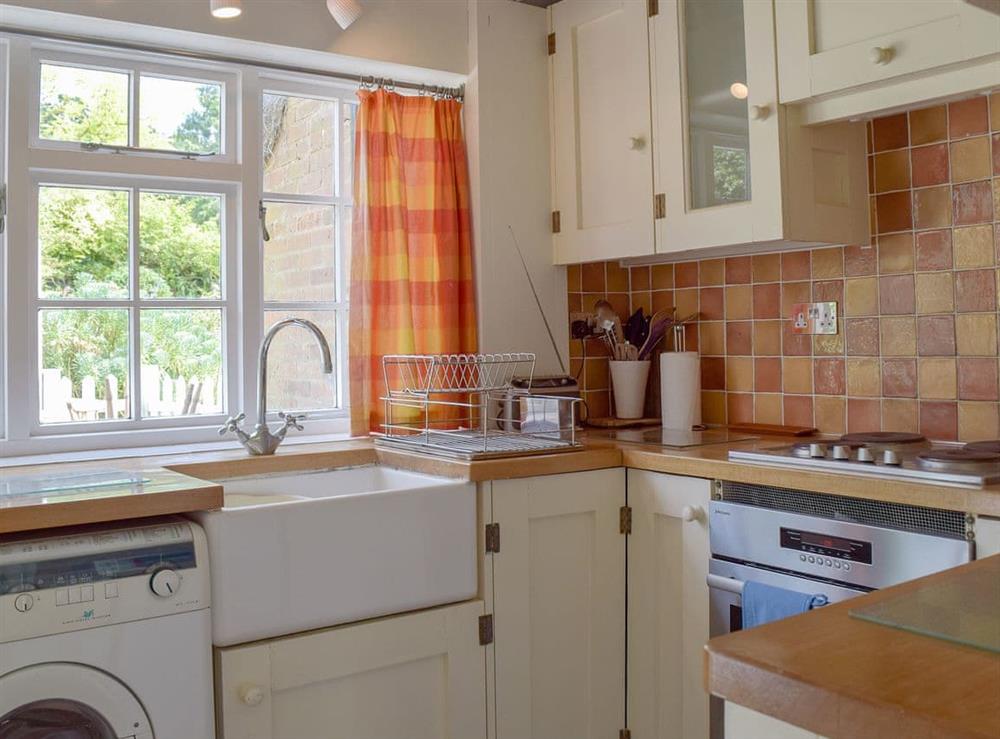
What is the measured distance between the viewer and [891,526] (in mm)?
1841

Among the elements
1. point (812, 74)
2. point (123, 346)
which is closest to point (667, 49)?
point (812, 74)

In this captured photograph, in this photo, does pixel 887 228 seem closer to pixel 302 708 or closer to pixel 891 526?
pixel 891 526

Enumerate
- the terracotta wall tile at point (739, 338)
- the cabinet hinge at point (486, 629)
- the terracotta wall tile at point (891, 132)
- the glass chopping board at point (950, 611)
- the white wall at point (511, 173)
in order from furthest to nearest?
the white wall at point (511, 173), the terracotta wall tile at point (739, 338), the terracotta wall tile at point (891, 132), the cabinet hinge at point (486, 629), the glass chopping board at point (950, 611)

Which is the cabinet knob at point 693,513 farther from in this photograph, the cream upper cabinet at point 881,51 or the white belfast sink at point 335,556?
the cream upper cabinet at point 881,51

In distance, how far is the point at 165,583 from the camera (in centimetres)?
175

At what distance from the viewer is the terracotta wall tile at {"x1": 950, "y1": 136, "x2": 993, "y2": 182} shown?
88.7 inches

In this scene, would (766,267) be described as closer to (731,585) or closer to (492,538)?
(731,585)

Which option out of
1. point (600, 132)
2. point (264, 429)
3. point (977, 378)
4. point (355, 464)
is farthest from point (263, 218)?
point (977, 378)

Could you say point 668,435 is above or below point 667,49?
below

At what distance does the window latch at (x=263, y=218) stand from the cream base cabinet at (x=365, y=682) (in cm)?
126

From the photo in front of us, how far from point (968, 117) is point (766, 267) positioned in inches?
26.3

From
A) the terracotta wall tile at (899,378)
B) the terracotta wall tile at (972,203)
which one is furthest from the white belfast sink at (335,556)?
the terracotta wall tile at (972,203)

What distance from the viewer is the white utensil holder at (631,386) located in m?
3.02

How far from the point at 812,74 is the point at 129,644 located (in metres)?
1.91
